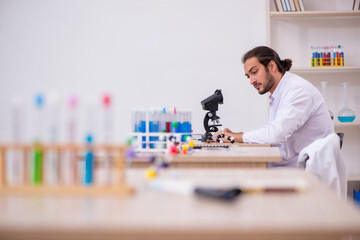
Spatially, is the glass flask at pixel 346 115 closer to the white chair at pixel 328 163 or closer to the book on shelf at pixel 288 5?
the book on shelf at pixel 288 5

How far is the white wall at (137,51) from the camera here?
4578 mm

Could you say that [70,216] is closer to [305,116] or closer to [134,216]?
[134,216]

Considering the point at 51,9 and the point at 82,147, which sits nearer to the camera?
the point at 82,147

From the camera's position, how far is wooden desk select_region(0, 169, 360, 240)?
0.85 m

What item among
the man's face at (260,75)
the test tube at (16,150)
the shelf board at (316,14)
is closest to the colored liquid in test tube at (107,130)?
the test tube at (16,150)

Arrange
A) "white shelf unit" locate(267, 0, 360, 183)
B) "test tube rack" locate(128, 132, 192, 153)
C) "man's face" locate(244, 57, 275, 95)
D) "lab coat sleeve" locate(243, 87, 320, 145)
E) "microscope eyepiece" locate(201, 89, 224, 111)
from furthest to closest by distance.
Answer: "white shelf unit" locate(267, 0, 360, 183) < "man's face" locate(244, 57, 275, 95) < "microscope eyepiece" locate(201, 89, 224, 111) < "lab coat sleeve" locate(243, 87, 320, 145) < "test tube rack" locate(128, 132, 192, 153)

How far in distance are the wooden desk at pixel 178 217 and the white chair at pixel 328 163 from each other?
98 cm

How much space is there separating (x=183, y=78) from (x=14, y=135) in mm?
3483

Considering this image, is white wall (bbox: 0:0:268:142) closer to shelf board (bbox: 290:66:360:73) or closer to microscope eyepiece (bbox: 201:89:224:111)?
shelf board (bbox: 290:66:360:73)

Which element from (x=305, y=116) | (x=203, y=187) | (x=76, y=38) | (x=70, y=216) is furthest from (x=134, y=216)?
(x=76, y=38)

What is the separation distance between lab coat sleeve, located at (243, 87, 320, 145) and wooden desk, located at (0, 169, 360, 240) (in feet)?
5.74

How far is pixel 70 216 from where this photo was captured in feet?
3.04

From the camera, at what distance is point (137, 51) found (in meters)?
4.68

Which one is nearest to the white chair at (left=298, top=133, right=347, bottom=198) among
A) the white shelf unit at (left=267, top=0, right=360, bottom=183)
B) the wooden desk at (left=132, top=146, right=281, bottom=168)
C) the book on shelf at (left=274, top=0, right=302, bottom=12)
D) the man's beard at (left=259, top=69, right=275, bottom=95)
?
the wooden desk at (left=132, top=146, right=281, bottom=168)
